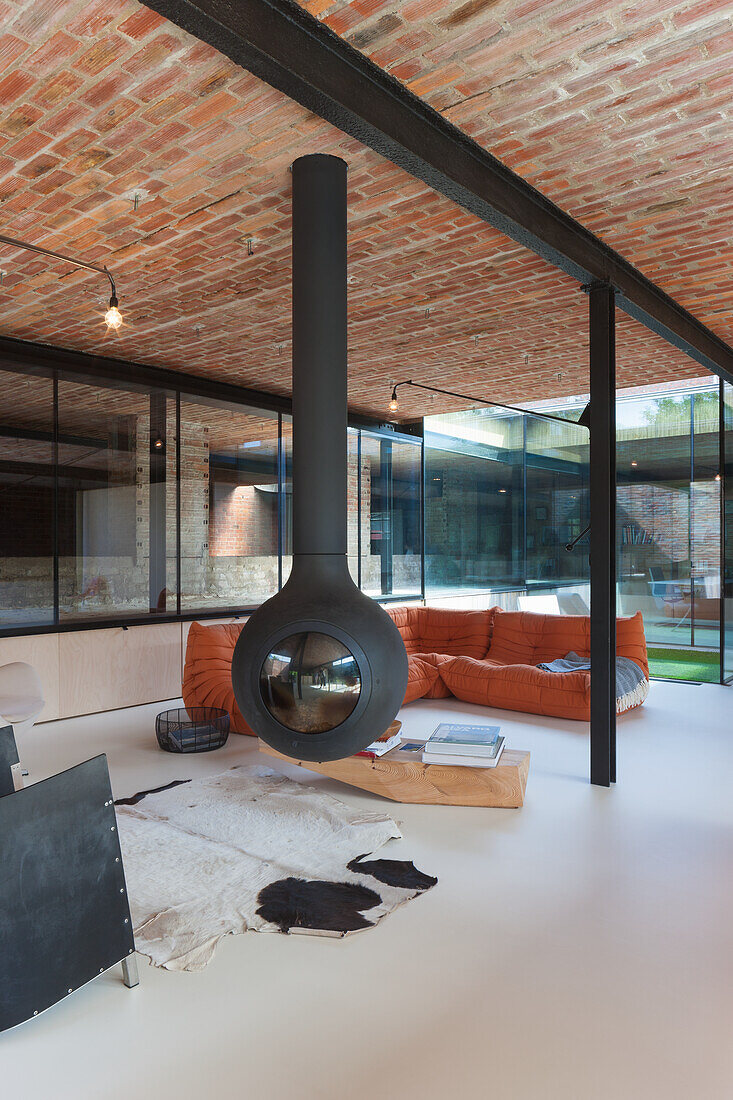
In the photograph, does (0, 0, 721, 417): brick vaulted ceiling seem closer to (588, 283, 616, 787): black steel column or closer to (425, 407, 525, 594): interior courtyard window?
(588, 283, 616, 787): black steel column

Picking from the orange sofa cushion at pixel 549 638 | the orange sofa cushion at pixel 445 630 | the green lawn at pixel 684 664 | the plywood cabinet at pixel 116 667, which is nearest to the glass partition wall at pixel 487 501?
the green lawn at pixel 684 664

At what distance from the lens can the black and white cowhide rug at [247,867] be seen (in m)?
2.73

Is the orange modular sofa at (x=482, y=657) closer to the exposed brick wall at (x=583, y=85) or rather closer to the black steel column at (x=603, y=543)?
the black steel column at (x=603, y=543)

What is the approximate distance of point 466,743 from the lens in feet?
12.9

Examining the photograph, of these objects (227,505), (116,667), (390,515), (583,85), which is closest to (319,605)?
(583,85)

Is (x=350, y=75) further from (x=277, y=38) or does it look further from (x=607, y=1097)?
(x=607, y=1097)

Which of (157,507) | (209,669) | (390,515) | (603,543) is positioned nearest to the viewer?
(603,543)

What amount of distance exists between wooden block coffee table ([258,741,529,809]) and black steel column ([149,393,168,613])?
3439 mm

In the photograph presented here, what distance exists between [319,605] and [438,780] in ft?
5.49

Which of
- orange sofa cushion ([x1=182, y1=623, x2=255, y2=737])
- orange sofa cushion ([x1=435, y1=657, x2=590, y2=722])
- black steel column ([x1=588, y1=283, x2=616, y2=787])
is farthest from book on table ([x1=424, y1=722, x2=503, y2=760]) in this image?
orange sofa cushion ([x1=182, y1=623, x2=255, y2=737])

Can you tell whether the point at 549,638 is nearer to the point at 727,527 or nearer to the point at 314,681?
the point at 727,527

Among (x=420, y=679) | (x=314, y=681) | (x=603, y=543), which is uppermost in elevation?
(x=603, y=543)

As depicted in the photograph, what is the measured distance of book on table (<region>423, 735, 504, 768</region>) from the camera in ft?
12.7

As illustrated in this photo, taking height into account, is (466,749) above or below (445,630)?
below
